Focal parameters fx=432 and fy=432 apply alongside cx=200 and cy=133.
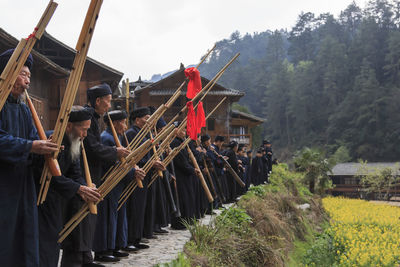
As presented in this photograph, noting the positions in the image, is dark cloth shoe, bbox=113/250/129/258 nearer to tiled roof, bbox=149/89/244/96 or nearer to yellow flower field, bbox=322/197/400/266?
yellow flower field, bbox=322/197/400/266

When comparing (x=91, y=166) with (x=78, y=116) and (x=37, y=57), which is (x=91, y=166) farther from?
(x=37, y=57)

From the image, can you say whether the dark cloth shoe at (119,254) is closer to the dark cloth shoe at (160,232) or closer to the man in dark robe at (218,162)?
the dark cloth shoe at (160,232)

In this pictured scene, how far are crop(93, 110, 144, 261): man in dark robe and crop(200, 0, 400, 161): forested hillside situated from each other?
5579cm

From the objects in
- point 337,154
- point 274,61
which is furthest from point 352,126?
point 274,61

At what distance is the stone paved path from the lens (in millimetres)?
5324

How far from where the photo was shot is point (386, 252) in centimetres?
1208

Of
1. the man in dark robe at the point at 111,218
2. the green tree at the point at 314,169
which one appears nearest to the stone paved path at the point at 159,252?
the man in dark robe at the point at 111,218

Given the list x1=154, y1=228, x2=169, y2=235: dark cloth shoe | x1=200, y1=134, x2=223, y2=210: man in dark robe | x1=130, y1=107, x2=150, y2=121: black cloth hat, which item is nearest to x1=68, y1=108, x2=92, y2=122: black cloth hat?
x1=130, y1=107, x2=150, y2=121: black cloth hat

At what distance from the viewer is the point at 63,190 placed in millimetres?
3785

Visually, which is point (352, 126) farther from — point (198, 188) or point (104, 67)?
point (198, 188)

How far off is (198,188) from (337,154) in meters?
50.7

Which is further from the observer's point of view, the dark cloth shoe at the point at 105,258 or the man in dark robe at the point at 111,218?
the dark cloth shoe at the point at 105,258

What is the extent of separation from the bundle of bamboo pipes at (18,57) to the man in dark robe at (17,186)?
278 mm

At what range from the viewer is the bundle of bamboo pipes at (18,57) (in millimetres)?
3105
